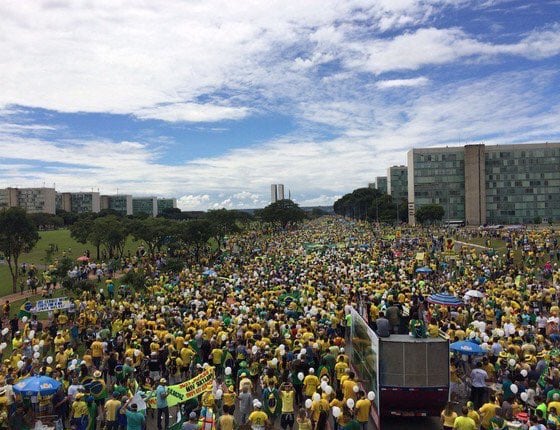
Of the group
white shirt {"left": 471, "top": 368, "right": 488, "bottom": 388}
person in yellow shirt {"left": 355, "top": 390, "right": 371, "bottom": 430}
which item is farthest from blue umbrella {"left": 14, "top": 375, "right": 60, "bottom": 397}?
white shirt {"left": 471, "top": 368, "right": 488, "bottom": 388}

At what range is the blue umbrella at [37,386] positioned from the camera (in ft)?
32.9

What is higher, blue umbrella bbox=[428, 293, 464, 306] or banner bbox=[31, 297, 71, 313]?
blue umbrella bbox=[428, 293, 464, 306]

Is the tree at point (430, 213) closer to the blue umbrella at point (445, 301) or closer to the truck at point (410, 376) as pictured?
the blue umbrella at point (445, 301)

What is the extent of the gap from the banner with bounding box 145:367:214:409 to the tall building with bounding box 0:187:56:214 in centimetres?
18885

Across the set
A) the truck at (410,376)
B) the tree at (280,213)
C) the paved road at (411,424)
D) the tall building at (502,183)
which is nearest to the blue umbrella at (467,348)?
the paved road at (411,424)

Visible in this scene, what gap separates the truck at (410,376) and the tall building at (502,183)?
10041 centimetres

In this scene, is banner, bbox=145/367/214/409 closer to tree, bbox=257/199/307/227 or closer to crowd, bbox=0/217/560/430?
crowd, bbox=0/217/560/430

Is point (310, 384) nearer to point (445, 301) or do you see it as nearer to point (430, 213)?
point (445, 301)

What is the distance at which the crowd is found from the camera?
9.80m

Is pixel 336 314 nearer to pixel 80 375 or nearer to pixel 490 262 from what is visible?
pixel 80 375

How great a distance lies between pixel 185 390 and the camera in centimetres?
1065

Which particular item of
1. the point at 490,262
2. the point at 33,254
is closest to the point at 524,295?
the point at 490,262

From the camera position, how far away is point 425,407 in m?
10.1

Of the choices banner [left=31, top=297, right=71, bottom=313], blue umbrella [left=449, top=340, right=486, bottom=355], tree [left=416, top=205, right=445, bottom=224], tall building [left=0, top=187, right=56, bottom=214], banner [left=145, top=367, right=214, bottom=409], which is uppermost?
tall building [left=0, top=187, right=56, bottom=214]
